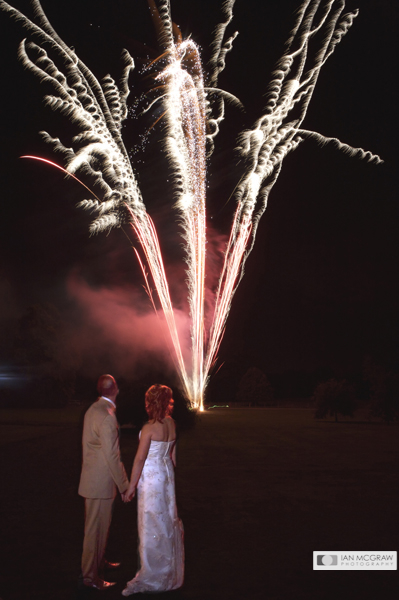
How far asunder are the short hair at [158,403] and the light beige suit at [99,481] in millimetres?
344

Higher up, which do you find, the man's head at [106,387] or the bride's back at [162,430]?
the man's head at [106,387]

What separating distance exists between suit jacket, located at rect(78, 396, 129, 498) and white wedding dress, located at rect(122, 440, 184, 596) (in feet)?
0.78

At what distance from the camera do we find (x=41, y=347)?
151ft

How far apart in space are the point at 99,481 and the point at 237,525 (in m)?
2.99

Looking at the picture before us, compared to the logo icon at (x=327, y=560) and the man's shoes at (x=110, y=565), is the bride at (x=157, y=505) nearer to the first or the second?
the man's shoes at (x=110, y=565)

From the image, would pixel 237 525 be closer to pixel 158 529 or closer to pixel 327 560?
pixel 327 560

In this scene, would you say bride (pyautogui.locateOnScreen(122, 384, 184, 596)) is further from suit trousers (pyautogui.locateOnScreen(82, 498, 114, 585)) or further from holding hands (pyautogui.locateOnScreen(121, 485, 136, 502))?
suit trousers (pyautogui.locateOnScreen(82, 498, 114, 585))

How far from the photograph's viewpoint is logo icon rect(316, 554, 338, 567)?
17.5ft

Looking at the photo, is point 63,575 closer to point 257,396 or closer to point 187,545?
point 187,545

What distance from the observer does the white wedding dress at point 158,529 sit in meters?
4.57

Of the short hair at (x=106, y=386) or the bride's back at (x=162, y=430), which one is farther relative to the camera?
the short hair at (x=106, y=386)

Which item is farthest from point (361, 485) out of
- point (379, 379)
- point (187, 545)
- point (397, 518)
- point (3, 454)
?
point (379, 379)
